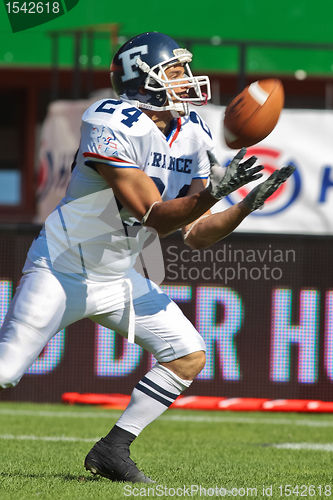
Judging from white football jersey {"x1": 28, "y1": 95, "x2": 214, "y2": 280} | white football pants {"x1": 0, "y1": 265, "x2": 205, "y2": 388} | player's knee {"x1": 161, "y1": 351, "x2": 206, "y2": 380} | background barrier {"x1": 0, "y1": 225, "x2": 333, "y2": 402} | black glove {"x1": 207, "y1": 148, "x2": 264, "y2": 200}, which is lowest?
background barrier {"x1": 0, "y1": 225, "x2": 333, "y2": 402}

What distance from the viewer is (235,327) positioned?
23.8ft

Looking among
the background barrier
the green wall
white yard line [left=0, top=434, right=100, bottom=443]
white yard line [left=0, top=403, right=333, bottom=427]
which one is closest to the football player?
white yard line [left=0, top=434, right=100, bottom=443]

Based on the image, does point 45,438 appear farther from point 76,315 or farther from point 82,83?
point 82,83

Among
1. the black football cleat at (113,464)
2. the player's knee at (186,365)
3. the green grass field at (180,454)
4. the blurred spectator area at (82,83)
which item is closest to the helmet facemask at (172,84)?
the player's knee at (186,365)

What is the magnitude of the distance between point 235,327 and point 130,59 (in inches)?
130

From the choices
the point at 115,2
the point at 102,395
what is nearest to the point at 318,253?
the point at 102,395

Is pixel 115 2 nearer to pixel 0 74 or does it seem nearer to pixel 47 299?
pixel 0 74

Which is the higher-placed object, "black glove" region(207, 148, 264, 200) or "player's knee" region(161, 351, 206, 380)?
"black glove" region(207, 148, 264, 200)

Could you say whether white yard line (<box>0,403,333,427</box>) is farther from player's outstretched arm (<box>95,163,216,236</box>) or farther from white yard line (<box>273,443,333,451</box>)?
player's outstretched arm (<box>95,163,216,236</box>)

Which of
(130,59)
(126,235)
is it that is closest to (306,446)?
(126,235)

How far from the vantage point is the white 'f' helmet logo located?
14.4 feet

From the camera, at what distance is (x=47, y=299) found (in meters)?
4.12

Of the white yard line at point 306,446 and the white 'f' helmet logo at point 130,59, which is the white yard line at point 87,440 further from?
the white 'f' helmet logo at point 130,59

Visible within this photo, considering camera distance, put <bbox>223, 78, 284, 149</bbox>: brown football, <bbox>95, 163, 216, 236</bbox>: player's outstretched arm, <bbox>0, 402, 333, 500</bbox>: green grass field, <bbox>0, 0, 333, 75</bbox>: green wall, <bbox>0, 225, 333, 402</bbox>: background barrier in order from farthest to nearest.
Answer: <bbox>0, 0, 333, 75</bbox>: green wall < <bbox>0, 225, 333, 402</bbox>: background barrier < <bbox>223, 78, 284, 149</bbox>: brown football < <bbox>0, 402, 333, 500</bbox>: green grass field < <bbox>95, 163, 216, 236</bbox>: player's outstretched arm
